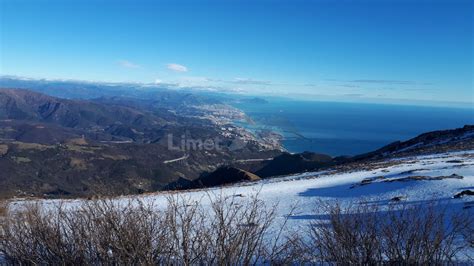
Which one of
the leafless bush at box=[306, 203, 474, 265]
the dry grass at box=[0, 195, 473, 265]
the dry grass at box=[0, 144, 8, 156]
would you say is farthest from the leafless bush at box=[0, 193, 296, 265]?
the dry grass at box=[0, 144, 8, 156]

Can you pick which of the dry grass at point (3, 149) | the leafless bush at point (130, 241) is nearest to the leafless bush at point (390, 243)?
the leafless bush at point (130, 241)

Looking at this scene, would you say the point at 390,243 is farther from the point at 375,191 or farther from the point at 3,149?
the point at 3,149

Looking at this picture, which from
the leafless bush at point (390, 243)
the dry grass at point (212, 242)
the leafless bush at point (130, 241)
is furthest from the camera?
the leafless bush at point (130, 241)

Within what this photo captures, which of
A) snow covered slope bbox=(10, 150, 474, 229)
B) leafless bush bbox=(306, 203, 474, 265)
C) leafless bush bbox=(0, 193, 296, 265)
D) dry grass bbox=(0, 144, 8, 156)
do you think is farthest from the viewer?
dry grass bbox=(0, 144, 8, 156)

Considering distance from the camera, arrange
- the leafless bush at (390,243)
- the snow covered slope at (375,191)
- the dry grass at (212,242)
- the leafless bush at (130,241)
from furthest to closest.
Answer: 1. the snow covered slope at (375,191)
2. the leafless bush at (130,241)
3. the dry grass at (212,242)
4. the leafless bush at (390,243)

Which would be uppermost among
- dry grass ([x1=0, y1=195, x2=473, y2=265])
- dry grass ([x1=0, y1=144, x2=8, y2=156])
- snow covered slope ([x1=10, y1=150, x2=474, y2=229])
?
dry grass ([x1=0, y1=195, x2=473, y2=265])

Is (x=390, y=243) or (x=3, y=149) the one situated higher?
(x=390, y=243)

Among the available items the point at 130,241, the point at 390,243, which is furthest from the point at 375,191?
the point at 130,241

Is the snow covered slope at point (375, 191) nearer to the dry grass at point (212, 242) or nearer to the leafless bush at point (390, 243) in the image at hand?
the dry grass at point (212, 242)

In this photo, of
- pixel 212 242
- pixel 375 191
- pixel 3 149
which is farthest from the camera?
pixel 3 149

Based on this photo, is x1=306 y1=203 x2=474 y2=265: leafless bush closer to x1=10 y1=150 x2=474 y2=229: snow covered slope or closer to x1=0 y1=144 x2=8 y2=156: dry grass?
x1=10 y1=150 x2=474 y2=229: snow covered slope

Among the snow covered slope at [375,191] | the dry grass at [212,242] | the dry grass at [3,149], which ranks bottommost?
the dry grass at [3,149]

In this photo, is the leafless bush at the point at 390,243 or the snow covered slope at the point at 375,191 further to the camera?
the snow covered slope at the point at 375,191
